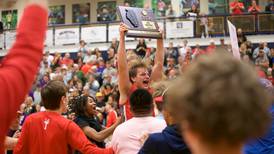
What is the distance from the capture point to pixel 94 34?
843 inches

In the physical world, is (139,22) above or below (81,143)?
above

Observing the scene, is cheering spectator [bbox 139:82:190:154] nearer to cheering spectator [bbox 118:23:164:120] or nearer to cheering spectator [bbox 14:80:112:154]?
cheering spectator [bbox 14:80:112:154]

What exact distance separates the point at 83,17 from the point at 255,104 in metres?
26.0

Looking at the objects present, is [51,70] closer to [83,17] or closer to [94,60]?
[94,60]

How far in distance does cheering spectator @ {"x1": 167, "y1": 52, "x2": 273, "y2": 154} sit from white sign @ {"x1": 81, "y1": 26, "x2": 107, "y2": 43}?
778 inches

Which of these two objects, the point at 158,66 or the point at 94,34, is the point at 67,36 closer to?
the point at 94,34

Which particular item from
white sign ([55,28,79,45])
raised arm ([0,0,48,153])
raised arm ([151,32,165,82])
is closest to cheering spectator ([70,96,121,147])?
raised arm ([151,32,165,82])

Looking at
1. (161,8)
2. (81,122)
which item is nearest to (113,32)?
(161,8)

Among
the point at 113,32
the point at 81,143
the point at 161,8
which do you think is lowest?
the point at 81,143

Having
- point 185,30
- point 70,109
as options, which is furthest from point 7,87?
point 185,30

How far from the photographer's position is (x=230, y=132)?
1230mm

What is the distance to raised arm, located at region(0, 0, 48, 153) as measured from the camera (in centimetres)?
152

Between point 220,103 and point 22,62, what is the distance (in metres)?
0.70

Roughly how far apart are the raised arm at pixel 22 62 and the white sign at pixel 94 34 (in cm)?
1936
